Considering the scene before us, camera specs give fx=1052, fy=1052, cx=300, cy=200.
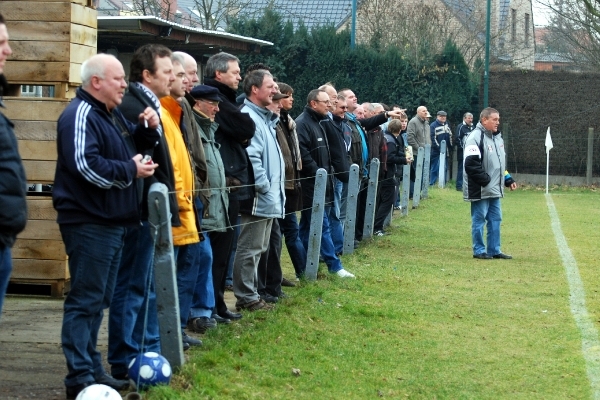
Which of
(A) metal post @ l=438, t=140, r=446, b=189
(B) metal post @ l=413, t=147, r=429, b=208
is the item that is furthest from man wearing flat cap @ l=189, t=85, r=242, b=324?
(A) metal post @ l=438, t=140, r=446, b=189

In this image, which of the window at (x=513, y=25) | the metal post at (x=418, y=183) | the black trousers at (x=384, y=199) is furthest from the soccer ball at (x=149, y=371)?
the window at (x=513, y=25)

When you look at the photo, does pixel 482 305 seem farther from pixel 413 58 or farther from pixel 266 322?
pixel 413 58

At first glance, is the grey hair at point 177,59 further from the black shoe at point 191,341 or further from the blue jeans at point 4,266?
the blue jeans at point 4,266

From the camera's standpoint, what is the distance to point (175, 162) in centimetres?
695

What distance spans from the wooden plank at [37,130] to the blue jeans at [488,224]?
717 centimetres

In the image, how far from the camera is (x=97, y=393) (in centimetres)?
557

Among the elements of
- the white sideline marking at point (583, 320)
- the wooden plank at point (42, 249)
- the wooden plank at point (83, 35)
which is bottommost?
the white sideline marking at point (583, 320)

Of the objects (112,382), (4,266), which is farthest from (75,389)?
(4,266)

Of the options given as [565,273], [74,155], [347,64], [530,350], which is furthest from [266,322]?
[347,64]

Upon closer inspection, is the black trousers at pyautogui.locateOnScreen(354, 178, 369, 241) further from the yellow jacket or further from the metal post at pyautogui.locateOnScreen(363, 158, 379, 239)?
the yellow jacket

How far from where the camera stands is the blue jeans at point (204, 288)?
800 cm

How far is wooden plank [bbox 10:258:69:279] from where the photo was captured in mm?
9500

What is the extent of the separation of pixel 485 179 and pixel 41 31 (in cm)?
720

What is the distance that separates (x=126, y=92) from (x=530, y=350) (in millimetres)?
4034
